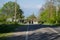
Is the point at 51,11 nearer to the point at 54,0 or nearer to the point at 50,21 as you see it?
the point at 54,0

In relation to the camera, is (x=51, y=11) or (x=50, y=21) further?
(x=51, y=11)

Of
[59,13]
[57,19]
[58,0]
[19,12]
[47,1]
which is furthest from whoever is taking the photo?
[19,12]

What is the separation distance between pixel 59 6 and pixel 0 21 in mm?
35233

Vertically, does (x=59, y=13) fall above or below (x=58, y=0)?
below

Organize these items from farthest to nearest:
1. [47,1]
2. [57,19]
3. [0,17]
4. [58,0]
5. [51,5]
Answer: [47,1] → [51,5] → [58,0] → [57,19] → [0,17]

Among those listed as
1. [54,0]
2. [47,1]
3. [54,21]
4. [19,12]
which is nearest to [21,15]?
[19,12]

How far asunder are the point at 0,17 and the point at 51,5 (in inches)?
1550

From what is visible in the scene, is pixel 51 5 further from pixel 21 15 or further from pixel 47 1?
pixel 21 15

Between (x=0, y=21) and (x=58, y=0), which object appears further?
(x=58, y=0)

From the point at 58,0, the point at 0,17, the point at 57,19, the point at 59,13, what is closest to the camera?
the point at 0,17

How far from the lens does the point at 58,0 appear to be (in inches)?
2936

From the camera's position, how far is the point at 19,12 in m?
132

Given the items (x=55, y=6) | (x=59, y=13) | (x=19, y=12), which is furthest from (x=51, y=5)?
(x=19, y=12)

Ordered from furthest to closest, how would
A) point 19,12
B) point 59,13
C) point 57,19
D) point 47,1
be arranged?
point 19,12, point 47,1, point 59,13, point 57,19
